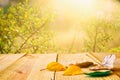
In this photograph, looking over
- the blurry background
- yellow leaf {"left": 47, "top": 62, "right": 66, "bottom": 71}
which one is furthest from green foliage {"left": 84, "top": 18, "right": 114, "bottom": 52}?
yellow leaf {"left": 47, "top": 62, "right": 66, "bottom": 71}

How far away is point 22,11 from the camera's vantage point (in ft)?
17.5

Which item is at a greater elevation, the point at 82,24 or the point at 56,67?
the point at 82,24

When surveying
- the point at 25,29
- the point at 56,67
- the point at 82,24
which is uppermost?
the point at 82,24

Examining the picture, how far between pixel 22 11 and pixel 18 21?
0.22 metres

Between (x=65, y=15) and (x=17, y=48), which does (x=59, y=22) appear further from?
(x=17, y=48)

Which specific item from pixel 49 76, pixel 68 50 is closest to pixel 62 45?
pixel 68 50

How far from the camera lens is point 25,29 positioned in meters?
5.51

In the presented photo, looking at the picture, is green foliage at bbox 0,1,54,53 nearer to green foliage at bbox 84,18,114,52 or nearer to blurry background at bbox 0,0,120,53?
blurry background at bbox 0,0,120,53

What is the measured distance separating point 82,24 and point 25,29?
3.61ft

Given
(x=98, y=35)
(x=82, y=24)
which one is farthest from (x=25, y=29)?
(x=98, y=35)

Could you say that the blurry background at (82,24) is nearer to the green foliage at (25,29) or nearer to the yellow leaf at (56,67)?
the green foliage at (25,29)

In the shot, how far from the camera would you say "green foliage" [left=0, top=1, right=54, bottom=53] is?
5.30 m

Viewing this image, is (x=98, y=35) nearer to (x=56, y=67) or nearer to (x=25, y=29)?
(x=25, y=29)

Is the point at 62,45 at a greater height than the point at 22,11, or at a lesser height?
lesser
